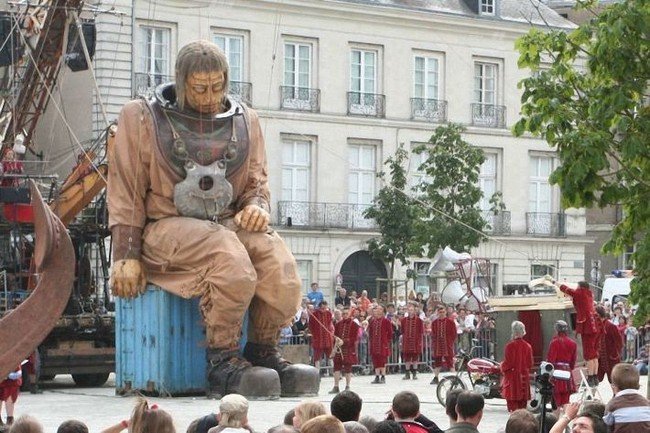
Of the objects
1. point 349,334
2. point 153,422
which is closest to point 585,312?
point 349,334

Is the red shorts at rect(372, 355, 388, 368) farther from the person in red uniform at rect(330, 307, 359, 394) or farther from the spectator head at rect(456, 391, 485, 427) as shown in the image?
the spectator head at rect(456, 391, 485, 427)

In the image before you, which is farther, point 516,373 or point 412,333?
point 412,333

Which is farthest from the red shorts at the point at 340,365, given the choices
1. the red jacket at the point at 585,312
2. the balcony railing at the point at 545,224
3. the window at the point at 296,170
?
the balcony railing at the point at 545,224

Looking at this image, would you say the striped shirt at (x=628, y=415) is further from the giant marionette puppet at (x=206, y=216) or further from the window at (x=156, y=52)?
the window at (x=156, y=52)

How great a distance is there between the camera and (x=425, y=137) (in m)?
51.5

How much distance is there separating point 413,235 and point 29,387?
22062 mm

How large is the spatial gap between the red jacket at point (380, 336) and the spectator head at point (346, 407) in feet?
63.3

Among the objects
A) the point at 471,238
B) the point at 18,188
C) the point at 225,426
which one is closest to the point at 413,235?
the point at 471,238

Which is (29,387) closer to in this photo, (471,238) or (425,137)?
(471,238)

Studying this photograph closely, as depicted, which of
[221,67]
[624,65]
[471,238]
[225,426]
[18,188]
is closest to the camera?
[225,426]

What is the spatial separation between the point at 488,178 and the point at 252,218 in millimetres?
36146

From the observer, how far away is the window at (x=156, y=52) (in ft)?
145

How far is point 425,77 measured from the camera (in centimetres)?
5203

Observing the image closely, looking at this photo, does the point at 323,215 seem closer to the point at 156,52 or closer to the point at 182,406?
the point at 156,52
